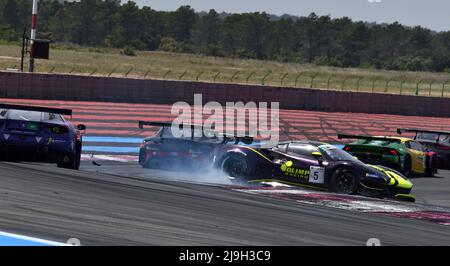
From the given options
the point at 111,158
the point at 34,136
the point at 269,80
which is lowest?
the point at 111,158

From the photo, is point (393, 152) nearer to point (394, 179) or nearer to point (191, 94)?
point (394, 179)

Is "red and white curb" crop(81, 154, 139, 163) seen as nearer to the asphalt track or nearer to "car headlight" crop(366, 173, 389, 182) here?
the asphalt track

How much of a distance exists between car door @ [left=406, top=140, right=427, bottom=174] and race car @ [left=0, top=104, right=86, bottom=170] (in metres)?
9.59

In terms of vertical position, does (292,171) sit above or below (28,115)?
below

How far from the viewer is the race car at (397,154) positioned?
806 inches

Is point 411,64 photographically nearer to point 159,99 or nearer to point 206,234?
point 159,99

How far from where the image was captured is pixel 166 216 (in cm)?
1139

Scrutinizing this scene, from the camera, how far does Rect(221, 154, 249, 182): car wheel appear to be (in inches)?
695

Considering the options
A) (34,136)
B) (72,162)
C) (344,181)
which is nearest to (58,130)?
(34,136)

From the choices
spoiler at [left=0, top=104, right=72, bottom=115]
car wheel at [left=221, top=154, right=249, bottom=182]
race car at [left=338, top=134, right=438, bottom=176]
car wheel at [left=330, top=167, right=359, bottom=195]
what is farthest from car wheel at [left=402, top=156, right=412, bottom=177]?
spoiler at [left=0, top=104, right=72, bottom=115]

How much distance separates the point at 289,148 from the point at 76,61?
4767 cm

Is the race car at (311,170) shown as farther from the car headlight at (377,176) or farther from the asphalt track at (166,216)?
the asphalt track at (166,216)

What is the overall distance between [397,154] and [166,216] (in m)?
11.0

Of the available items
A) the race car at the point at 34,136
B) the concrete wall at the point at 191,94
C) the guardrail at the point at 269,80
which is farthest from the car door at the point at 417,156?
the guardrail at the point at 269,80
